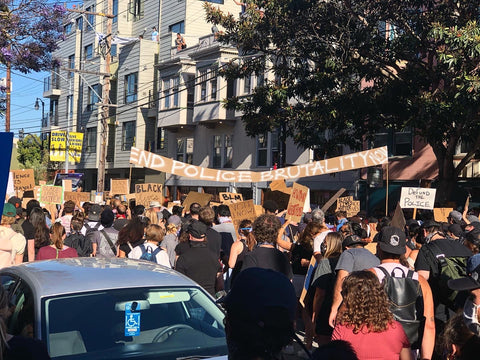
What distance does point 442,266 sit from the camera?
20.3ft

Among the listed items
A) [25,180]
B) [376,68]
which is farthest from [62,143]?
[376,68]

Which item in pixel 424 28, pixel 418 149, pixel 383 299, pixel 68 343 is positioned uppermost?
pixel 424 28

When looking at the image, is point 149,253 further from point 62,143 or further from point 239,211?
point 62,143

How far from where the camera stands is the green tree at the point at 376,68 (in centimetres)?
1605

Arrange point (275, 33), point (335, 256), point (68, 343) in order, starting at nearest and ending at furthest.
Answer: point (68, 343) < point (335, 256) < point (275, 33)

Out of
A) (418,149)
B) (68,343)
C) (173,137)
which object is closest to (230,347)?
(68,343)

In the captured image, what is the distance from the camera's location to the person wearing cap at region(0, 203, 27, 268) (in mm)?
7188

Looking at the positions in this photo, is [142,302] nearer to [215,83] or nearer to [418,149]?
[418,149]

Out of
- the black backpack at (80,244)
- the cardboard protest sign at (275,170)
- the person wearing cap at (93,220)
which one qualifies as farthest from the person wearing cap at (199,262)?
the cardboard protest sign at (275,170)

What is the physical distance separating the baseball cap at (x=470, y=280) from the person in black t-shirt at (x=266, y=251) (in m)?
2.40

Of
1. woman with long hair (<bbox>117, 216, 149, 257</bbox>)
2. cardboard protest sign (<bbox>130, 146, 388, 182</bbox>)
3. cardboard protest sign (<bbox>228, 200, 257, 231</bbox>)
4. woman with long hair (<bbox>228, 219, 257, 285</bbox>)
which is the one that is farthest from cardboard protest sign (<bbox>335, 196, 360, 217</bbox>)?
woman with long hair (<bbox>117, 216, 149, 257</bbox>)

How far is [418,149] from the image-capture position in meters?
23.3

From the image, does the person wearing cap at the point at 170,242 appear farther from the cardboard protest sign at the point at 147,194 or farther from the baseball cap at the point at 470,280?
the cardboard protest sign at the point at 147,194

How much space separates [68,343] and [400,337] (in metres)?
2.22
